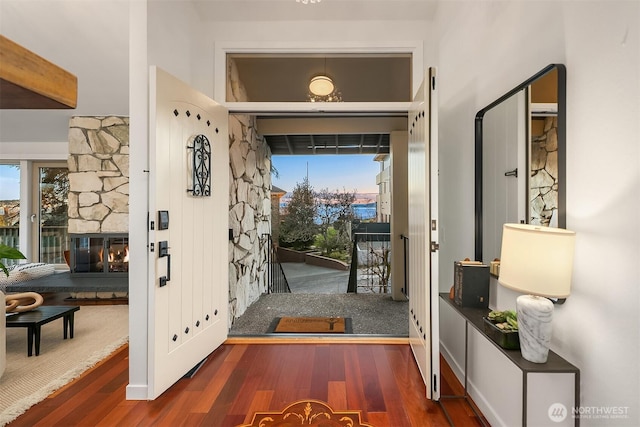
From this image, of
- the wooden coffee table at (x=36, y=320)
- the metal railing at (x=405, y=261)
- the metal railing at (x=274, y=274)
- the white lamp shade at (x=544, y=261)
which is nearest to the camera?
the white lamp shade at (x=544, y=261)

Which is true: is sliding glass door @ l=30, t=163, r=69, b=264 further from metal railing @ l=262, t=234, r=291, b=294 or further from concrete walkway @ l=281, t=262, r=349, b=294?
concrete walkway @ l=281, t=262, r=349, b=294

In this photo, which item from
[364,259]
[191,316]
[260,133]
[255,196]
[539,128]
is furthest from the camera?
[364,259]

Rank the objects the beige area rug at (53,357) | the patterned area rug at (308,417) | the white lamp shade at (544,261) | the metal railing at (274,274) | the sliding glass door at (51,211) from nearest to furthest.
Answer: the white lamp shade at (544,261)
the patterned area rug at (308,417)
the beige area rug at (53,357)
the metal railing at (274,274)
the sliding glass door at (51,211)

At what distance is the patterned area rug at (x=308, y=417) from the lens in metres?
1.85

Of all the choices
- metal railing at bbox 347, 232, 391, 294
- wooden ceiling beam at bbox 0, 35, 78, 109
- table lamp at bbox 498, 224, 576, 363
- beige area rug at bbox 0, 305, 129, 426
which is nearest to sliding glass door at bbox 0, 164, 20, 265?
beige area rug at bbox 0, 305, 129, 426

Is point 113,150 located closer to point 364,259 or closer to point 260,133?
point 260,133

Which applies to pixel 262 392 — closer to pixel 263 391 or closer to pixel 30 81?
pixel 263 391

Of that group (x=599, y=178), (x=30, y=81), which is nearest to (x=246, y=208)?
(x=599, y=178)

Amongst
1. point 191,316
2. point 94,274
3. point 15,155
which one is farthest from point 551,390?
point 15,155

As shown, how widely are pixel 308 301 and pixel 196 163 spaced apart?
9.14ft

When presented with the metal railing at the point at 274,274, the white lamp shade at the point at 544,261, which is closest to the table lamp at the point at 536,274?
the white lamp shade at the point at 544,261

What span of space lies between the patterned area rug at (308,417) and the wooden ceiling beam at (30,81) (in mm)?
1978

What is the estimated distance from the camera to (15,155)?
5582mm
